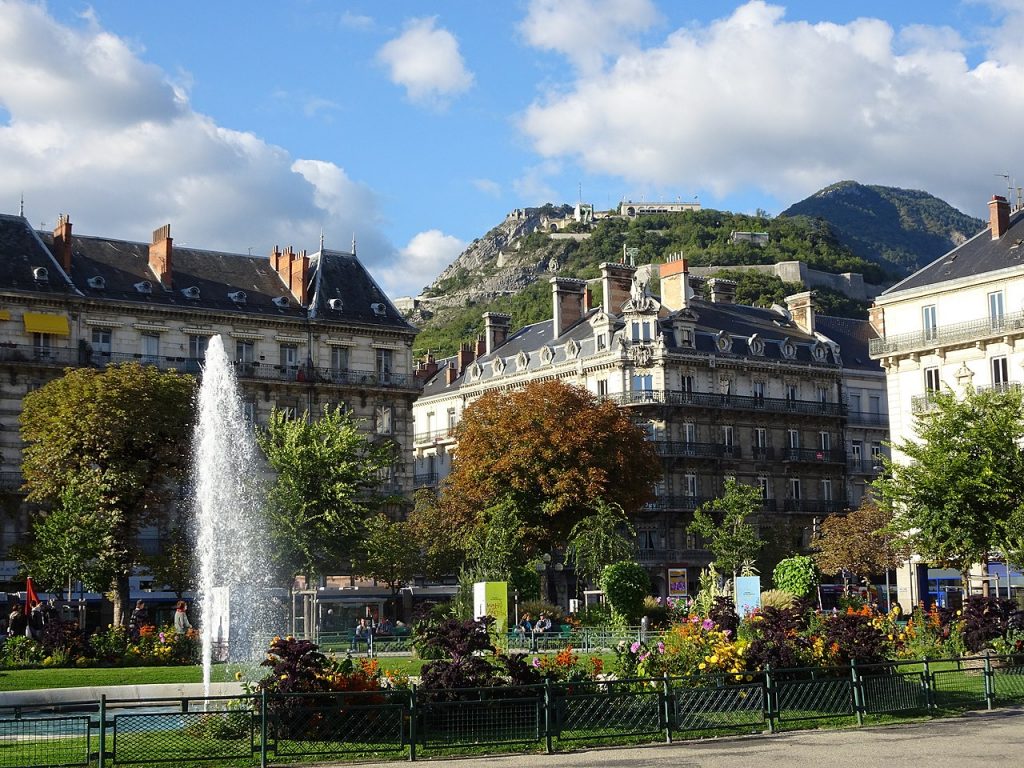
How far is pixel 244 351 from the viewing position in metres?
59.6

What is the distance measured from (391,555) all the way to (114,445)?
13401 millimetres

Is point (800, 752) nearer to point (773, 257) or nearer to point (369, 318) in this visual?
point (369, 318)

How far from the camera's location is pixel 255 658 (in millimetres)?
34062

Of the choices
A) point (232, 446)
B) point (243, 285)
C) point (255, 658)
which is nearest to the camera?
point (255, 658)

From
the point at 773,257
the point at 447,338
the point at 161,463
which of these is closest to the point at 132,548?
the point at 161,463

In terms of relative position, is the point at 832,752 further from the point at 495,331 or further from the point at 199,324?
the point at 495,331

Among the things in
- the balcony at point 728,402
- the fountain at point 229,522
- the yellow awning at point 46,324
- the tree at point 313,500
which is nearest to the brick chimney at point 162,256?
the yellow awning at point 46,324

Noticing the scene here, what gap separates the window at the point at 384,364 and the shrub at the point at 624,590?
21919 millimetres

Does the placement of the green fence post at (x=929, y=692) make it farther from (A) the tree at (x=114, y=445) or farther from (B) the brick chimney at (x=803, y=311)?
(B) the brick chimney at (x=803, y=311)

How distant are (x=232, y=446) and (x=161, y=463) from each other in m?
4.39

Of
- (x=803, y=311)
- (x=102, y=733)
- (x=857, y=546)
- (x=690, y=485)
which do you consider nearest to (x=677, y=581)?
(x=690, y=485)

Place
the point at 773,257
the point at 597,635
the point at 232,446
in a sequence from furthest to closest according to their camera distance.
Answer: the point at 773,257 < the point at 232,446 < the point at 597,635

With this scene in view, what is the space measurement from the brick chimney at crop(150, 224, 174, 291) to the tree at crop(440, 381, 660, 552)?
46.6 feet

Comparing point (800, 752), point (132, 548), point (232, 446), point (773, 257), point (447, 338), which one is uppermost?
point (773, 257)
